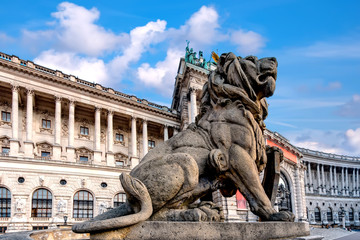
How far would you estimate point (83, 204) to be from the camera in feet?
117

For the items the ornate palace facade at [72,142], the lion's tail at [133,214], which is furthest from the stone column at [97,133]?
the lion's tail at [133,214]

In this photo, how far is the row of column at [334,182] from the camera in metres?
84.0

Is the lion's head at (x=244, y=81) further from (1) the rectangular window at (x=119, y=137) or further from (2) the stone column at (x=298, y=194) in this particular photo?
(2) the stone column at (x=298, y=194)

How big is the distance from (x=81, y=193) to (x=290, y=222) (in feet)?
114

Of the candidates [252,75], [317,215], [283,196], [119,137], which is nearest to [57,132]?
[119,137]

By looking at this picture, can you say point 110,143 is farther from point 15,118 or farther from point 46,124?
point 15,118

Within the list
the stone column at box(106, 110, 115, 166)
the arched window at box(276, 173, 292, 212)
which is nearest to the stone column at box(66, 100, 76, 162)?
the stone column at box(106, 110, 115, 166)

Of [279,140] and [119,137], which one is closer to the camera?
[279,140]

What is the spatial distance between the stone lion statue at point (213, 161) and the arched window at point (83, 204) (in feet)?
110

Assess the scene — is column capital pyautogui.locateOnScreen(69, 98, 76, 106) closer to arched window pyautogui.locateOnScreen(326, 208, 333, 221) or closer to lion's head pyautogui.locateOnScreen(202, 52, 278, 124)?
lion's head pyautogui.locateOnScreen(202, 52, 278, 124)

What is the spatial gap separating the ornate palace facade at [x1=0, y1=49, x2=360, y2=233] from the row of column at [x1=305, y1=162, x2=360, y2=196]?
1372 inches

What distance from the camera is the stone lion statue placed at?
3598 mm

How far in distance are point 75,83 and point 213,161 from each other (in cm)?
3886

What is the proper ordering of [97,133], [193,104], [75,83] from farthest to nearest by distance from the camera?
[193,104]
[97,133]
[75,83]
